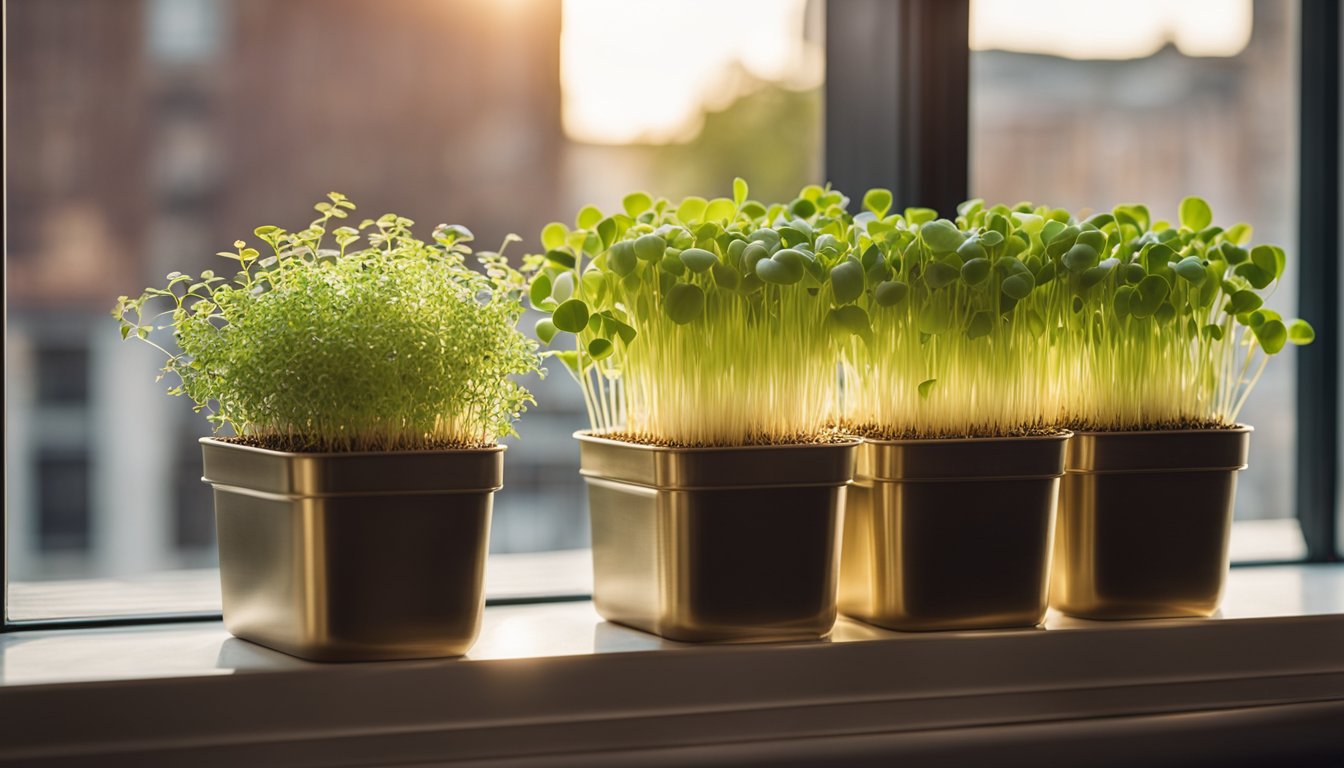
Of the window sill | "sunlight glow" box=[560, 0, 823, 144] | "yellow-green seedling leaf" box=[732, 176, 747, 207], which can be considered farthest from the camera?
"sunlight glow" box=[560, 0, 823, 144]

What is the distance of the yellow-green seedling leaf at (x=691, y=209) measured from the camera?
0.98 metres

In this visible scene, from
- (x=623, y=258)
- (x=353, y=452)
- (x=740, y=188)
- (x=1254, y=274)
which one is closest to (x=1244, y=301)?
(x=1254, y=274)

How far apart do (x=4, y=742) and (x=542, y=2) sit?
2.77 feet

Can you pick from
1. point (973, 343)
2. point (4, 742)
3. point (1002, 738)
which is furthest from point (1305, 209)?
point (4, 742)

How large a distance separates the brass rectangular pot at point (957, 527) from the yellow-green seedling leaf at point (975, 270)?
13cm

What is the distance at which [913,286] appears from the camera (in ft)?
3.12

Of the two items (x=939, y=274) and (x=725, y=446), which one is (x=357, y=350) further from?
(x=939, y=274)

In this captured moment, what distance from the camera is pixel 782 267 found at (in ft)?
2.73

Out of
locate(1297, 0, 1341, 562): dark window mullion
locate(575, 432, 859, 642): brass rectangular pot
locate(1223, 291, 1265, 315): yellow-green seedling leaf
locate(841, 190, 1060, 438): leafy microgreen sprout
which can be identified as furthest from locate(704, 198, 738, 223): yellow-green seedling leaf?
locate(1297, 0, 1341, 562): dark window mullion

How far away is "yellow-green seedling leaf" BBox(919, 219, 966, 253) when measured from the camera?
90cm

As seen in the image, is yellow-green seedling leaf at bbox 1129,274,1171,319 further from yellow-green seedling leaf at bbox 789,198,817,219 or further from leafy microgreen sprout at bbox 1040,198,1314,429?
yellow-green seedling leaf at bbox 789,198,817,219

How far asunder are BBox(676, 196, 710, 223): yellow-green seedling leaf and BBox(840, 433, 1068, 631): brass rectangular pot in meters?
0.25

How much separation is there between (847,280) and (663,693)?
344 millimetres

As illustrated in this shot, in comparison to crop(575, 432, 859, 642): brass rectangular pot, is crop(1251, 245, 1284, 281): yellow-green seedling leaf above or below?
above
